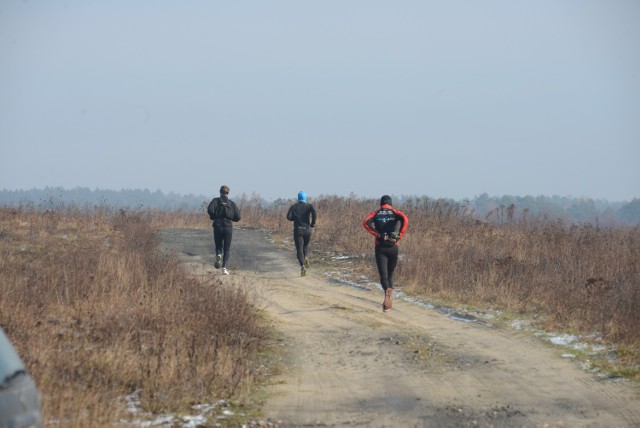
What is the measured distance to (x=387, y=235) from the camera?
569 inches

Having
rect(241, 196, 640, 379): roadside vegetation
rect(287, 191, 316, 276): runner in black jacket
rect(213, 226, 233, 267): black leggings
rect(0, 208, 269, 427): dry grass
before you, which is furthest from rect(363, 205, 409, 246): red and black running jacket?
rect(213, 226, 233, 267): black leggings

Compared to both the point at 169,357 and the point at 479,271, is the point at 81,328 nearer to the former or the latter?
the point at 169,357

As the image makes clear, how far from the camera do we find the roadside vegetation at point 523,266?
12664 mm

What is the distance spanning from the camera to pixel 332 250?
23938mm

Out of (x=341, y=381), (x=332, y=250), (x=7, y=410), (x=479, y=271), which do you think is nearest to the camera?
(x=7, y=410)

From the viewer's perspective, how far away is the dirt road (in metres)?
7.79

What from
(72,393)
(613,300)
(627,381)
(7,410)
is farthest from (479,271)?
(7,410)

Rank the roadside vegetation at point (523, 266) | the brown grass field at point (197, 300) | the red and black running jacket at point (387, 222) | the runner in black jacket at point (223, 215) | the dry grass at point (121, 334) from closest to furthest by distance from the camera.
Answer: the dry grass at point (121, 334), the brown grass field at point (197, 300), the roadside vegetation at point (523, 266), the red and black running jacket at point (387, 222), the runner in black jacket at point (223, 215)

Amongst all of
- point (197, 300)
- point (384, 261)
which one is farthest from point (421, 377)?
point (384, 261)

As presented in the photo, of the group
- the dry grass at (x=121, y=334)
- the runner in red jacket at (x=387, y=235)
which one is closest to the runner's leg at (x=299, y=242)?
the dry grass at (x=121, y=334)

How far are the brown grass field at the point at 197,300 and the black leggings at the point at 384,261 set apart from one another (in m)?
1.89

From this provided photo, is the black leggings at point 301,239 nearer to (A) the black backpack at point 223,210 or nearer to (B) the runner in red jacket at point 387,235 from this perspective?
(A) the black backpack at point 223,210

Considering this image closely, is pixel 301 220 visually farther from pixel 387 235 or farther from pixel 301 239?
pixel 387 235

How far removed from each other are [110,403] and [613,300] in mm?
9239
